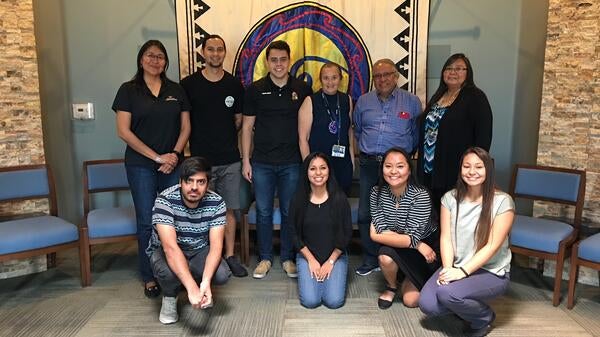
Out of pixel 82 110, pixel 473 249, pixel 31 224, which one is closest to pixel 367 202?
pixel 473 249

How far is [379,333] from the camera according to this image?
249 cm

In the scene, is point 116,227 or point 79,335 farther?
point 116,227

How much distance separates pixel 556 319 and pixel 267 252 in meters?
1.79

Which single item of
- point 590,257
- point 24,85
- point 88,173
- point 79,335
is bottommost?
point 79,335

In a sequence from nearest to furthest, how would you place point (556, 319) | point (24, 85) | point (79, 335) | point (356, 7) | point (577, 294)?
point (79, 335) < point (556, 319) < point (577, 294) < point (24, 85) < point (356, 7)

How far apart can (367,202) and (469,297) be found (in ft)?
3.47

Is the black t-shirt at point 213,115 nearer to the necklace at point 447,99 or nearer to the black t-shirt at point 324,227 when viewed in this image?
the black t-shirt at point 324,227

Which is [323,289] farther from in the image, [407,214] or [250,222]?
[250,222]

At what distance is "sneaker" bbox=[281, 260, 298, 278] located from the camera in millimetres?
3220

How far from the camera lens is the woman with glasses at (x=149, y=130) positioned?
9.24ft

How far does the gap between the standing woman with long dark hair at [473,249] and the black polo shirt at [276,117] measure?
1.10 meters

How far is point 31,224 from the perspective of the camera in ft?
9.86

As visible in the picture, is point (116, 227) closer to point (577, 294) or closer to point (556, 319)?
point (556, 319)

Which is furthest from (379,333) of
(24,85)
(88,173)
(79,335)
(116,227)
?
(24,85)
